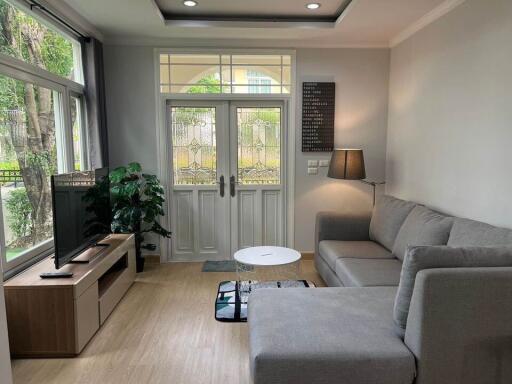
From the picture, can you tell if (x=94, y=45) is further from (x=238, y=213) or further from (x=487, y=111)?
(x=487, y=111)

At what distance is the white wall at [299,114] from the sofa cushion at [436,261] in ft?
8.80

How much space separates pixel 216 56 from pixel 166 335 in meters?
3.09

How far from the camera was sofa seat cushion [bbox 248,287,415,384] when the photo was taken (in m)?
1.65

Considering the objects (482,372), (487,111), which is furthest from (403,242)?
(482,372)

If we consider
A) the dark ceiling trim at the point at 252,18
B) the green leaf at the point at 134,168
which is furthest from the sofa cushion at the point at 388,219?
the green leaf at the point at 134,168

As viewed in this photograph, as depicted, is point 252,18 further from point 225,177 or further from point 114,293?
point 114,293

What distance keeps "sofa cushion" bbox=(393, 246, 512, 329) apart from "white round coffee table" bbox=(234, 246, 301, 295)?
1.40 metres

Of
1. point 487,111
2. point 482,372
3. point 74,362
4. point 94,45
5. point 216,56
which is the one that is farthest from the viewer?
point 216,56

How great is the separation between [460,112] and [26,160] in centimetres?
351

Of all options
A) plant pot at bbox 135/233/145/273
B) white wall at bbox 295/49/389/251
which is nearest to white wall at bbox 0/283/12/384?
plant pot at bbox 135/233/145/273

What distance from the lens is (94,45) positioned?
12.5 ft

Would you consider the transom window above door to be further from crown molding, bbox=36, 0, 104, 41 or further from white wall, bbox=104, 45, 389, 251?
crown molding, bbox=36, 0, 104, 41

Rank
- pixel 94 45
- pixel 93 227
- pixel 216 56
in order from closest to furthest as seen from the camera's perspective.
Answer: pixel 93 227
pixel 94 45
pixel 216 56

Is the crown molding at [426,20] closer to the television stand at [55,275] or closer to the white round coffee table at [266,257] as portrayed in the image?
the white round coffee table at [266,257]
